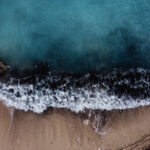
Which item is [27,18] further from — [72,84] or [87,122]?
[87,122]

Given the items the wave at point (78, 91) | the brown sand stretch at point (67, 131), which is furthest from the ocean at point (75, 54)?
the brown sand stretch at point (67, 131)

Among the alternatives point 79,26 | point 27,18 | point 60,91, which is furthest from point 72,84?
point 27,18

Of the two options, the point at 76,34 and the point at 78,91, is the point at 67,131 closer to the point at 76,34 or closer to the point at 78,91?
the point at 78,91

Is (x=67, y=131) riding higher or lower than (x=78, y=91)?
lower

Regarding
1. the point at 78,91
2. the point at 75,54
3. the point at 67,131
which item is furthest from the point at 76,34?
the point at 67,131

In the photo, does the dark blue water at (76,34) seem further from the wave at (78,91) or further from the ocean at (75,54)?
the wave at (78,91)

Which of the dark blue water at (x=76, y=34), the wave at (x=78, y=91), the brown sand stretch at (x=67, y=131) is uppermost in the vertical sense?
the dark blue water at (x=76, y=34)
